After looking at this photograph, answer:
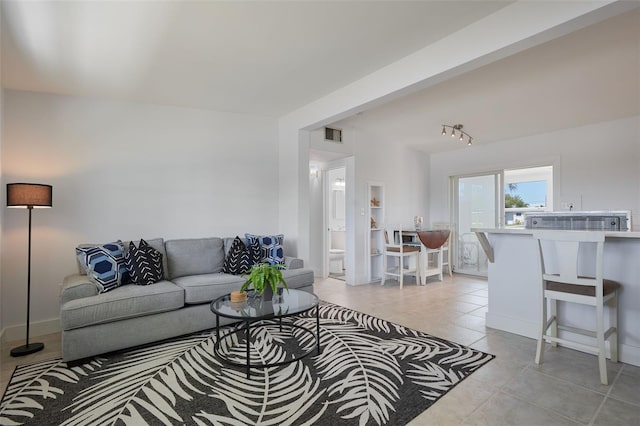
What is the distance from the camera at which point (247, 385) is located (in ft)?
6.71

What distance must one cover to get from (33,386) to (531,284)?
391cm

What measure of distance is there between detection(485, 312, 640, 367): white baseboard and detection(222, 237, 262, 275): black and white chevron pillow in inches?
99.4

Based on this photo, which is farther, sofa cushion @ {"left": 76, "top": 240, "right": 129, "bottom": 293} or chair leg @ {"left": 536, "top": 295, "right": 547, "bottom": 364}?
sofa cushion @ {"left": 76, "top": 240, "right": 129, "bottom": 293}

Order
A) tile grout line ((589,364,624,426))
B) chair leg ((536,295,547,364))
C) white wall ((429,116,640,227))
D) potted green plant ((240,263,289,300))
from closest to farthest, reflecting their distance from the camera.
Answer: tile grout line ((589,364,624,426)) < chair leg ((536,295,547,364)) < potted green plant ((240,263,289,300)) < white wall ((429,116,640,227))

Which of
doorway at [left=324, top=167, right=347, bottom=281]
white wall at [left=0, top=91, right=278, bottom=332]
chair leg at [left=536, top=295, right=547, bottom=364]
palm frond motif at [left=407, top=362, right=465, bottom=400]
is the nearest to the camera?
palm frond motif at [left=407, top=362, right=465, bottom=400]

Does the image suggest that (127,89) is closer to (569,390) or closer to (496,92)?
(496,92)

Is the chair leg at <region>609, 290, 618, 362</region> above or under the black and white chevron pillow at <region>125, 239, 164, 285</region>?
under

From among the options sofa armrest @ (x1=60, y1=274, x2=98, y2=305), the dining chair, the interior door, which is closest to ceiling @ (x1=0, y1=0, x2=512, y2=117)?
sofa armrest @ (x1=60, y1=274, x2=98, y2=305)

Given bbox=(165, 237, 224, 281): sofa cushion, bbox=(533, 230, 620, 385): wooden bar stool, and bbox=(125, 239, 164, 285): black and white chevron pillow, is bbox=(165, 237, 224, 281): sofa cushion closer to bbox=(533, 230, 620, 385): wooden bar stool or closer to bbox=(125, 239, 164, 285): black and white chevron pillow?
bbox=(125, 239, 164, 285): black and white chevron pillow

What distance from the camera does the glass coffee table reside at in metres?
2.23

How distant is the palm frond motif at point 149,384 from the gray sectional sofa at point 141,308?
0.58ft

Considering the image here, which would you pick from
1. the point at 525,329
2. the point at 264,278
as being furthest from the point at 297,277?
the point at 525,329

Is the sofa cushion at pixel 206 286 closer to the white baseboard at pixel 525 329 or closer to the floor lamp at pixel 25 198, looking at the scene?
the floor lamp at pixel 25 198

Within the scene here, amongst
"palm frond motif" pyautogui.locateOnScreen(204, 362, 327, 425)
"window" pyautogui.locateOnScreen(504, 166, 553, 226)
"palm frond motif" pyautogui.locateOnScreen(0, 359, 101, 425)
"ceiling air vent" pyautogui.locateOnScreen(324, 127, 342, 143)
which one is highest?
"ceiling air vent" pyautogui.locateOnScreen(324, 127, 342, 143)
